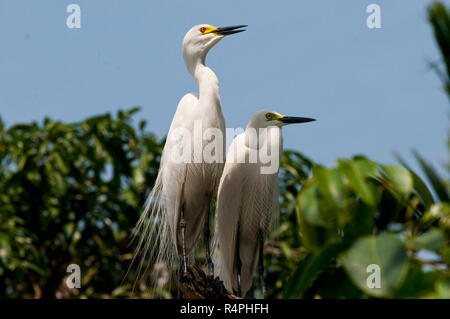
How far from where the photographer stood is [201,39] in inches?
103

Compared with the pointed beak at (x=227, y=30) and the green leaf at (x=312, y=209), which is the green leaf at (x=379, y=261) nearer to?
the green leaf at (x=312, y=209)

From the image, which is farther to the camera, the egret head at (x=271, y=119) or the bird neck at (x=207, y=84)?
the egret head at (x=271, y=119)

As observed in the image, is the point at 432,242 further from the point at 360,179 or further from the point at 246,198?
the point at 246,198

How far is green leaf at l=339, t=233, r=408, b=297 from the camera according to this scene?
0.69 meters

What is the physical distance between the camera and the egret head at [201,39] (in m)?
2.60

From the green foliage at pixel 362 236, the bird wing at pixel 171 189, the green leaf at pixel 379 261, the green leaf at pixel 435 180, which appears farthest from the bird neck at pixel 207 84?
the green leaf at pixel 379 261

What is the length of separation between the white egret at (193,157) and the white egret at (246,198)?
4.4 inches

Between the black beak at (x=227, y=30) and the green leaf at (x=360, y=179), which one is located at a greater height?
the black beak at (x=227, y=30)

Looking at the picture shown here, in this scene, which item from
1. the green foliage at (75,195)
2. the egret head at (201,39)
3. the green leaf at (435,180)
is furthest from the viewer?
the green foliage at (75,195)

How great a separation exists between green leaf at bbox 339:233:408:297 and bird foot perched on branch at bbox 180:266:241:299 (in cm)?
141

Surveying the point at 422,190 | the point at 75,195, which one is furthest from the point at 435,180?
the point at 75,195

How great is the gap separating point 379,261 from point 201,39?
2075 millimetres

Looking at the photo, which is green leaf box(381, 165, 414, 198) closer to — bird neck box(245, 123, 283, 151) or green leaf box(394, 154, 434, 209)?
green leaf box(394, 154, 434, 209)

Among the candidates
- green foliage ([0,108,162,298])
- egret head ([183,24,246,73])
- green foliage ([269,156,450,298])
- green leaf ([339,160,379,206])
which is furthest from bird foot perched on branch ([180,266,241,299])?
green foliage ([0,108,162,298])
